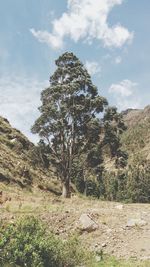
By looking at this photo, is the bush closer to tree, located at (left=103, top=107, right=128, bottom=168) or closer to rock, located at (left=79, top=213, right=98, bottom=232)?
rock, located at (left=79, top=213, right=98, bottom=232)

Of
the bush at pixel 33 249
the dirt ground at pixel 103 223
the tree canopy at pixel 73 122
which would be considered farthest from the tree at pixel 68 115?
the bush at pixel 33 249

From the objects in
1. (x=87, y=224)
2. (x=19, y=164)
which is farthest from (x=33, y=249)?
(x=19, y=164)

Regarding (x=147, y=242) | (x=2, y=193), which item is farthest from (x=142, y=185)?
(x=147, y=242)

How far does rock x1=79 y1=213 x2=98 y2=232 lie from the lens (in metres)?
22.6

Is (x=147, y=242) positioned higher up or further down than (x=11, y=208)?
further down

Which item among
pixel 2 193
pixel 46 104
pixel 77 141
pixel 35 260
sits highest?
pixel 46 104

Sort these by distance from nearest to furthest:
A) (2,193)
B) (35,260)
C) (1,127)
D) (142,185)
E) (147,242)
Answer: (35,260) → (147,242) → (2,193) → (1,127) → (142,185)

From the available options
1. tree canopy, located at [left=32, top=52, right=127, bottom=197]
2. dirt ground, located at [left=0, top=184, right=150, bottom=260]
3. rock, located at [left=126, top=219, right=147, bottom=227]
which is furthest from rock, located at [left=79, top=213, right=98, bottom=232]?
tree canopy, located at [left=32, top=52, right=127, bottom=197]

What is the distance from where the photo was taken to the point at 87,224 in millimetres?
22766

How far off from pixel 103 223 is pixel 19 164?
2319 cm

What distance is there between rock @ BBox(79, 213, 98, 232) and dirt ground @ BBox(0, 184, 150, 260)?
7.0 inches

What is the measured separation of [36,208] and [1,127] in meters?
31.0

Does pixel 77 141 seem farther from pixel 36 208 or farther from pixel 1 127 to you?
pixel 1 127

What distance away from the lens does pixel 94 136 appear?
37.9 meters
